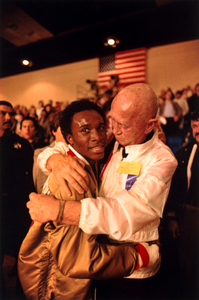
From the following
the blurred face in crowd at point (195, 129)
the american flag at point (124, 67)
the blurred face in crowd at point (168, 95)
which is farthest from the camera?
the blurred face in crowd at point (168, 95)

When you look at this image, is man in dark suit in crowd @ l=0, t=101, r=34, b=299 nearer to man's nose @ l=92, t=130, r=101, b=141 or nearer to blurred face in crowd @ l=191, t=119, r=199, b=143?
man's nose @ l=92, t=130, r=101, b=141

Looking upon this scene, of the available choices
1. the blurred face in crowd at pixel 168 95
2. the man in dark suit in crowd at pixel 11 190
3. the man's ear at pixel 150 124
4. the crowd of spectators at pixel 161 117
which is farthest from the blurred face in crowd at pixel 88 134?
the blurred face in crowd at pixel 168 95

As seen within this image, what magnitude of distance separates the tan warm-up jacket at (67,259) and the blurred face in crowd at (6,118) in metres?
0.70

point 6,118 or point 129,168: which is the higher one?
point 6,118

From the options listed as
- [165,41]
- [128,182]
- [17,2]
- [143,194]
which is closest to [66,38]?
[17,2]

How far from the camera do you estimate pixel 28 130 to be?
2.09 meters

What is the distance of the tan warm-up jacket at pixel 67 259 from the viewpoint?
2.66 ft

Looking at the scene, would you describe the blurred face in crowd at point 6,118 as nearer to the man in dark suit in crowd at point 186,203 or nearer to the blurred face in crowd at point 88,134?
the blurred face in crowd at point 88,134

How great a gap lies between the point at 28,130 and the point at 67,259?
163cm

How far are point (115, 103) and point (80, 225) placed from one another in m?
0.69

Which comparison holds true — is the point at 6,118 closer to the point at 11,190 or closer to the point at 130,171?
the point at 11,190

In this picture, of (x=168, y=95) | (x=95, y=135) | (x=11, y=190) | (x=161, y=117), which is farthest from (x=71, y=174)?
(x=168, y=95)

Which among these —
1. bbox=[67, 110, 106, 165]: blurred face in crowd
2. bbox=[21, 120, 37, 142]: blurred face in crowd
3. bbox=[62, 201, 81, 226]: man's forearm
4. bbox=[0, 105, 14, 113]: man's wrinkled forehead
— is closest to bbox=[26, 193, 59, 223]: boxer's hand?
bbox=[62, 201, 81, 226]: man's forearm

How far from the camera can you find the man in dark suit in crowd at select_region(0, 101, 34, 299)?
133cm
